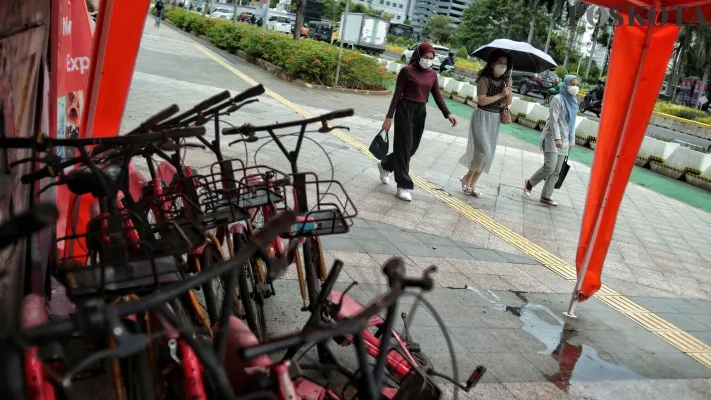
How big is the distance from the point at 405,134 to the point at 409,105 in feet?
1.08

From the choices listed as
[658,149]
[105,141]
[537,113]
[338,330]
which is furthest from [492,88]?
[537,113]

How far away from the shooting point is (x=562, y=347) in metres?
4.42

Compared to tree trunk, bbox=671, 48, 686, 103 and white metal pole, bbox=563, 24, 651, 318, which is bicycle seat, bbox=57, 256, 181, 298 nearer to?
white metal pole, bbox=563, 24, 651, 318

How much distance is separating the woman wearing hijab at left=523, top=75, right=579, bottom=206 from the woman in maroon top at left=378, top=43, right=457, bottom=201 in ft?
5.05

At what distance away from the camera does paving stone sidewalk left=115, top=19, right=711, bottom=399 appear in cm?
401

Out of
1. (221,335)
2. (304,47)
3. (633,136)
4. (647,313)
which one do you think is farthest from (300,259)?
Answer: (304,47)

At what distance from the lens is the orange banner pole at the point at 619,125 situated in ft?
14.0

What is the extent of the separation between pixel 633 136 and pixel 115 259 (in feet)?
12.1

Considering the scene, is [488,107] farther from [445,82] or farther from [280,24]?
[280,24]

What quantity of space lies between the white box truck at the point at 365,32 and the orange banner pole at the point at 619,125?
31.7m

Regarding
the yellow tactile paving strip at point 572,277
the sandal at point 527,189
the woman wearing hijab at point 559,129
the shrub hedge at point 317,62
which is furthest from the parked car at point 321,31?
the woman wearing hijab at point 559,129

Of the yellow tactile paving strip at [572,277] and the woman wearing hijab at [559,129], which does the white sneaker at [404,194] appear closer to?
the yellow tactile paving strip at [572,277]

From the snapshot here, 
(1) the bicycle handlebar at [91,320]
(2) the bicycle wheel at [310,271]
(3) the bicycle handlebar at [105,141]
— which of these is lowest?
(2) the bicycle wheel at [310,271]

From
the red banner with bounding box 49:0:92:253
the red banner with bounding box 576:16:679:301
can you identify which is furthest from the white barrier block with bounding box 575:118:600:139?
the red banner with bounding box 49:0:92:253
